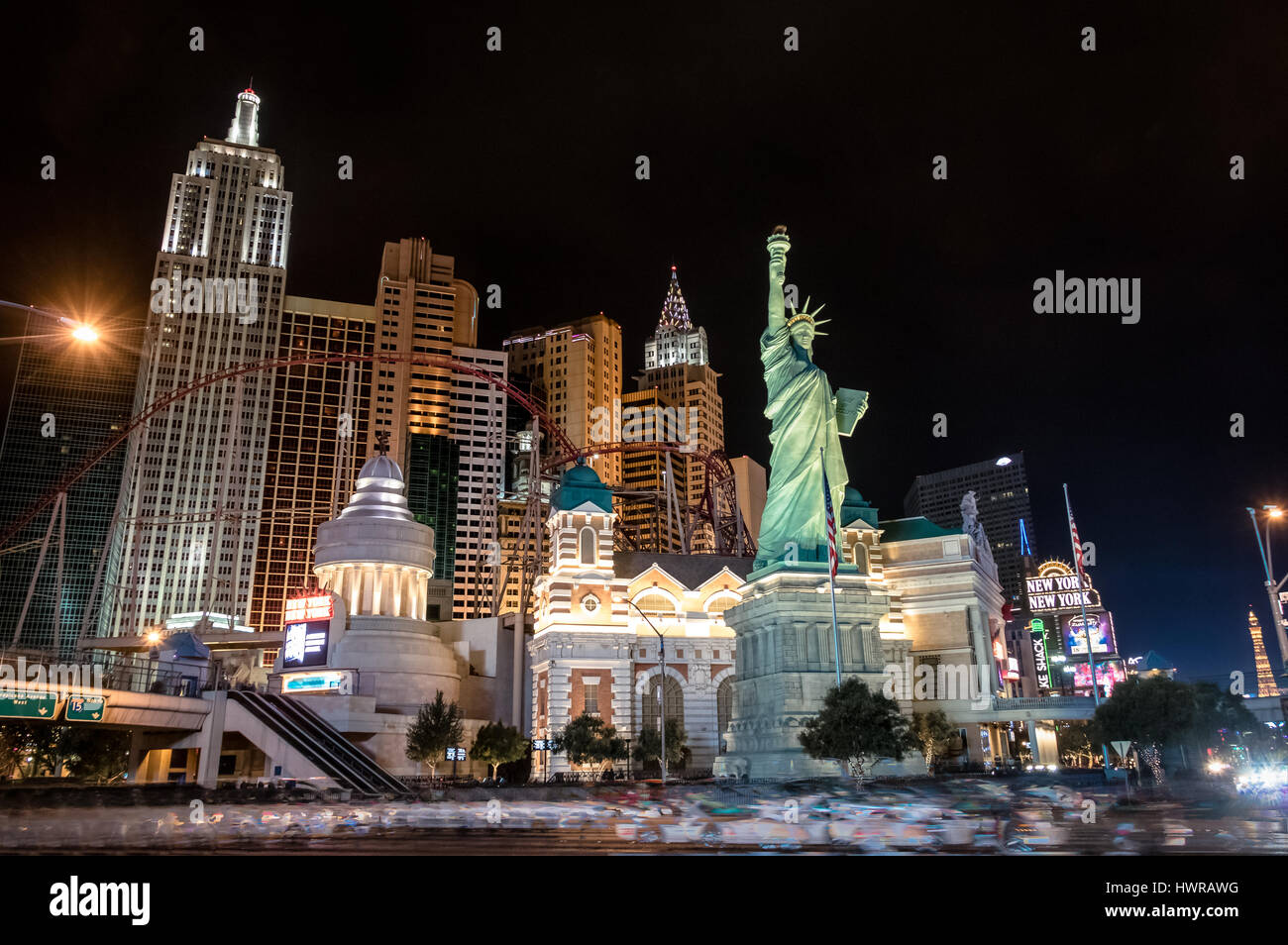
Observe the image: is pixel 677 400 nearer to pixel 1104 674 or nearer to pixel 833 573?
pixel 1104 674

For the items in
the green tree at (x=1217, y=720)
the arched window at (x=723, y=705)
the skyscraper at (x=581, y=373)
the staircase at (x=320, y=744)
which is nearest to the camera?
the green tree at (x=1217, y=720)

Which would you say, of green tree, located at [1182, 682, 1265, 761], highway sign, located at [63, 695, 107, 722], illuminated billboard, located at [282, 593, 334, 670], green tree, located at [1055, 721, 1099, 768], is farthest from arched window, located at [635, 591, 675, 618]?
highway sign, located at [63, 695, 107, 722]

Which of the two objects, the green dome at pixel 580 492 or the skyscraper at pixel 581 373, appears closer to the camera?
the green dome at pixel 580 492

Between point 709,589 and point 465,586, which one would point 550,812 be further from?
point 465,586

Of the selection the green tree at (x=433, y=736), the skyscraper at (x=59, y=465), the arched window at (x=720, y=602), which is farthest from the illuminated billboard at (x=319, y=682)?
the skyscraper at (x=59, y=465)

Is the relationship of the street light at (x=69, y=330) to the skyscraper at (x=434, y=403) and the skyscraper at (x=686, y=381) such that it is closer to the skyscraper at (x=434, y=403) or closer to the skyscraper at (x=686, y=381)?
the skyscraper at (x=434, y=403)

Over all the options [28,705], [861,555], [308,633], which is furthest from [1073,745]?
[28,705]
